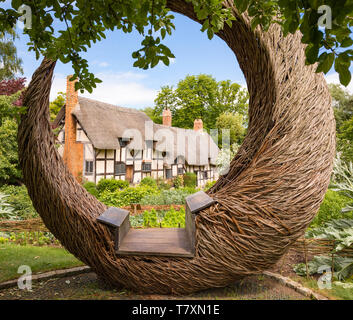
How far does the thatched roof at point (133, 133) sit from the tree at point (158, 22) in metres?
11.5

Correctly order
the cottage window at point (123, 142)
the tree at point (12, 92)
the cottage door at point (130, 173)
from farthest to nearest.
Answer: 1. the cottage door at point (130, 173)
2. the cottage window at point (123, 142)
3. the tree at point (12, 92)

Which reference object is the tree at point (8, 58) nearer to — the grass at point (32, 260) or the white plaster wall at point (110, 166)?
the white plaster wall at point (110, 166)

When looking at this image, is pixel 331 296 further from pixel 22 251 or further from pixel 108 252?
pixel 22 251

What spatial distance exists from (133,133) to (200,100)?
11.6 m

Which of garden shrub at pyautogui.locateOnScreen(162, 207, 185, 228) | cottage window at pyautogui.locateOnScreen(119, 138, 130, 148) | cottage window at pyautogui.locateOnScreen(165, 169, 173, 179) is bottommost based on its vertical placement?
garden shrub at pyautogui.locateOnScreen(162, 207, 185, 228)

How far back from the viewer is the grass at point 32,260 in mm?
2904

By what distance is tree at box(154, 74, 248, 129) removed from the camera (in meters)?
25.2

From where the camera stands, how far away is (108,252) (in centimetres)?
214

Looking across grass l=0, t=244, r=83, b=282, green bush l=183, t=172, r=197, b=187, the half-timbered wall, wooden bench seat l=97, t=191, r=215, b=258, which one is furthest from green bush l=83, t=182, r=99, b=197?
wooden bench seat l=97, t=191, r=215, b=258

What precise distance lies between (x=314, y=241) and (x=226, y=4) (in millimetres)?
2827

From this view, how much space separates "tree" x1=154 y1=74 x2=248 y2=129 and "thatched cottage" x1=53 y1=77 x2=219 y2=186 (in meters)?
5.92

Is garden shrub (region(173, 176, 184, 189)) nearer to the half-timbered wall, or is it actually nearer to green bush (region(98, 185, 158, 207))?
the half-timbered wall

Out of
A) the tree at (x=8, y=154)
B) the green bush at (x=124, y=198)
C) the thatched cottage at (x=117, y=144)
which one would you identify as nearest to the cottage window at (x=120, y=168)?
the thatched cottage at (x=117, y=144)
